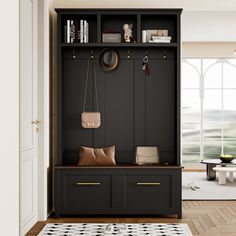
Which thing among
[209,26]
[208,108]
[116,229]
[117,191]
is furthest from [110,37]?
[208,108]

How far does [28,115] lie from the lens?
4480 millimetres

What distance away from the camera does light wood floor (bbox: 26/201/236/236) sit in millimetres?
4324

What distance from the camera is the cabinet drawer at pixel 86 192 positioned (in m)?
4.94

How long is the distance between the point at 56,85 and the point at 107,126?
79cm

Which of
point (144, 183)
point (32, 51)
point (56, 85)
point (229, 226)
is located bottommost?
point (229, 226)

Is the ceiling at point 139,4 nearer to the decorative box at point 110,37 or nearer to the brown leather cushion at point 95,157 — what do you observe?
the decorative box at point 110,37

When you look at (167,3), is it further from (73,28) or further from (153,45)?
(73,28)

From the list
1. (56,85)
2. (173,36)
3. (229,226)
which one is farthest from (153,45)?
(229,226)

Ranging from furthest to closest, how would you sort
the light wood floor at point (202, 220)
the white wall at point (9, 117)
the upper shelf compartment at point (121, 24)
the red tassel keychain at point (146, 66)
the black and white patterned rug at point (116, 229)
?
the red tassel keychain at point (146, 66), the upper shelf compartment at point (121, 24), the light wood floor at point (202, 220), the black and white patterned rug at point (116, 229), the white wall at point (9, 117)

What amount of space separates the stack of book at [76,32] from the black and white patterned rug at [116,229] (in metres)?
2.09

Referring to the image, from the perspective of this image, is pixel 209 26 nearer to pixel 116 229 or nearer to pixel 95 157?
pixel 95 157

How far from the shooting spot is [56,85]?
17.3 feet

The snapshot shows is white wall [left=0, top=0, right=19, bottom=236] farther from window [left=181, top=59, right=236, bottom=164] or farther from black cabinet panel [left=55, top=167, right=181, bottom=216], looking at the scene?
window [left=181, top=59, right=236, bottom=164]

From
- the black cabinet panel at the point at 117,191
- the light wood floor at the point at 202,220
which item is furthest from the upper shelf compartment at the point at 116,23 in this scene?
the light wood floor at the point at 202,220
